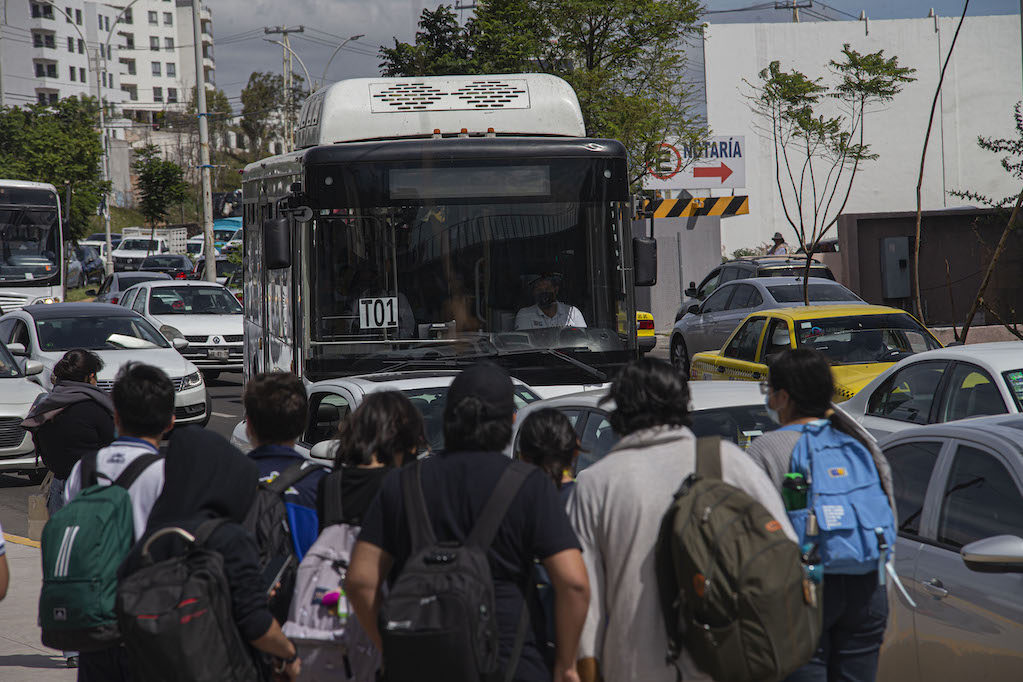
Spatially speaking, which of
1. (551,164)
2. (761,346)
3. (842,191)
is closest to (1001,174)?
(842,191)

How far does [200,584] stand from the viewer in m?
3.45

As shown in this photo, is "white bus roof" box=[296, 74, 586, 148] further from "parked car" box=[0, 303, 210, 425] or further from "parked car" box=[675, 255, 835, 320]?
"parked car" box=[675, 255, 835, 320]

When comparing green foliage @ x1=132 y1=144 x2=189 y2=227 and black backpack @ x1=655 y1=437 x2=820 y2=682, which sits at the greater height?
green foliage @ x1=132 y1=144 x2=189 y2=227

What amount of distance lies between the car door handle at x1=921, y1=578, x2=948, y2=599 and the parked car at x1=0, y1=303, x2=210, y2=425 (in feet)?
36.4

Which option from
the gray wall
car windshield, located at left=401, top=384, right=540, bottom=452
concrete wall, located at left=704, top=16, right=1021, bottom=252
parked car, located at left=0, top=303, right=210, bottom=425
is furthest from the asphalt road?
concrete wall, located at left=704, top=16, right=1021, bottom=252

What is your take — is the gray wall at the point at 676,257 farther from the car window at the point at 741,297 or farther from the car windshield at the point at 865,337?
the car windshield at the point at 865,337

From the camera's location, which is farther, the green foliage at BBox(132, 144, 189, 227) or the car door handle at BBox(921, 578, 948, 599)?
the green foliage at BBox(132, 144, 189, 227)

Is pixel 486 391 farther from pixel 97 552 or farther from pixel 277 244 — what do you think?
pixel 277 244

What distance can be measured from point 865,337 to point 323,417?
6.03 metres

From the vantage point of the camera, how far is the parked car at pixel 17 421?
12.1 m

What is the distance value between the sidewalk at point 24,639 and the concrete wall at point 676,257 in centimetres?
2133

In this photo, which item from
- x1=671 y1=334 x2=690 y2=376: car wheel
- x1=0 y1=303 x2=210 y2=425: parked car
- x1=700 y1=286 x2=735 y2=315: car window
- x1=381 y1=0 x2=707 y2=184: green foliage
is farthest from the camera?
x1=381 y1=0 x2=707 y2=184: green foliage

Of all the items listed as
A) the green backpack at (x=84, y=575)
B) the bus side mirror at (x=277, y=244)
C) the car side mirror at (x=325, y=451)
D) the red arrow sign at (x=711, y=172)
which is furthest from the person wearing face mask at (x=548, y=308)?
the red arrow sign at (x=711, y=172)

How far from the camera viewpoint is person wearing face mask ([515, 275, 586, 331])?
9336 millimetres
